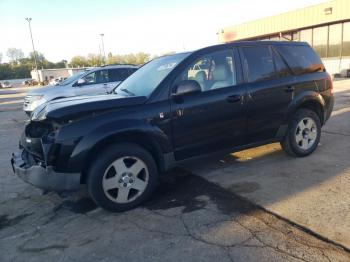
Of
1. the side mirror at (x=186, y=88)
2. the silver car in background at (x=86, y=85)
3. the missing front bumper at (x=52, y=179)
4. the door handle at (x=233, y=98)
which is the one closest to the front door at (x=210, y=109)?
the door handle at (x=233, y=98)

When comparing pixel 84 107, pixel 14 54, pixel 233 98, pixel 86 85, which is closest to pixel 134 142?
pixel 84 107

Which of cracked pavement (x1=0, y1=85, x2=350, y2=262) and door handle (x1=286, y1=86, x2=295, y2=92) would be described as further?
door handle (x1=286, y1=86, x2=295, y2=92)

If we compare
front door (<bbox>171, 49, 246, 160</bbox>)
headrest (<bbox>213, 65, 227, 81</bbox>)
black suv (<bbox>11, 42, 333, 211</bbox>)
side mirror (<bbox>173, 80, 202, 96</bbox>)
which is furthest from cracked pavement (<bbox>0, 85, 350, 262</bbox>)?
headrest (<bbox>213, 65, 227, 81</bbox>)

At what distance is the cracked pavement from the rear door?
1114 mm

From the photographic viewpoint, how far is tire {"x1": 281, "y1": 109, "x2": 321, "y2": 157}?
5.27 metres

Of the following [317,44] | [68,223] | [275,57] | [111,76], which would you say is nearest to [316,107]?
[275,57]

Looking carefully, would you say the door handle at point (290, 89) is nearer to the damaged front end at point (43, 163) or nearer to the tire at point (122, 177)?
the tire at point (122, 177)

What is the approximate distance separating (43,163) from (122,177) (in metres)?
0.90

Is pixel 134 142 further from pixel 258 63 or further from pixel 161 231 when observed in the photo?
pixel 258 63

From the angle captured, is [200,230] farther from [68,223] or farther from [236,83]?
[236,83]

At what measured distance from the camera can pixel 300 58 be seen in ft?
17.6

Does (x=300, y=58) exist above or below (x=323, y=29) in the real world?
below

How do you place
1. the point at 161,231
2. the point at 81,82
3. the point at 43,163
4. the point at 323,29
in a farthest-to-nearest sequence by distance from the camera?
the point at 323,29
the point at 81,82
the point at 43,163
the point at 161,231

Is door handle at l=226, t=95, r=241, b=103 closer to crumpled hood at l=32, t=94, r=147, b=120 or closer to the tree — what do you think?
crumpled hood at l=32, t=94, r=147, b=120
